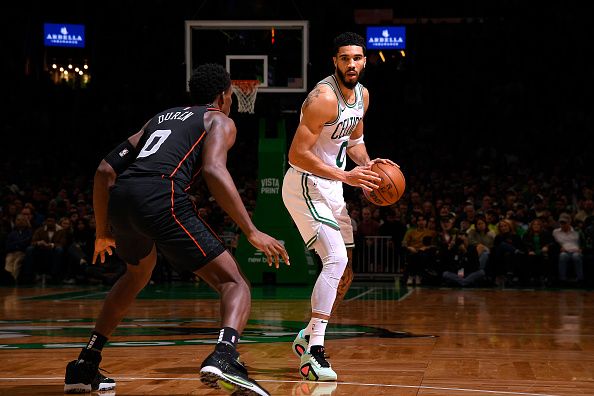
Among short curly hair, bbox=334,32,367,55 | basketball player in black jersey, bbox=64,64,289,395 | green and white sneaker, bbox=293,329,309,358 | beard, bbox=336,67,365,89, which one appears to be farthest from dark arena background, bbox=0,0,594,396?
short curly hair, bbox=334,32,367,55

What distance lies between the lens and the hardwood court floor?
5.22 m

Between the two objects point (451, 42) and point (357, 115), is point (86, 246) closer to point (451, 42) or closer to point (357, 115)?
point (357, 115)

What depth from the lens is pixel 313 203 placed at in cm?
614

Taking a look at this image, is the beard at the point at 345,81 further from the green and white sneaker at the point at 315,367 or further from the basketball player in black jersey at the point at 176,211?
the green and white sneaker at the point at 315,367

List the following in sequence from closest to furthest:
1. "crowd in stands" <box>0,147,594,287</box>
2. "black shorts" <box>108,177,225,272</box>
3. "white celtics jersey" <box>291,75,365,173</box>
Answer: "black shorts" <box>108,177,225,272</box>
"white celtics jersey" <box>291,75,365,173</box>
"crowd in stands" <box>0,147,594,287</box>

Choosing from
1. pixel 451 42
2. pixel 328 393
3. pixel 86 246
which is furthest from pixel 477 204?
pixel 328 393

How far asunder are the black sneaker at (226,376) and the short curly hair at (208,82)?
4.50ft

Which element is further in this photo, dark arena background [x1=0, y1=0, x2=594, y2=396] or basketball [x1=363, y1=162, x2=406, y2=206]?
dark arena background [x1=0, y1=0, x2=594, y2=396]

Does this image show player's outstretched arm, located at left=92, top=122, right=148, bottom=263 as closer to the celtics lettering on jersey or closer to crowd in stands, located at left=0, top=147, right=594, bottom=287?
the celtics lettering on jersey

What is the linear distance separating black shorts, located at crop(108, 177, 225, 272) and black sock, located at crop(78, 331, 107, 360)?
67 cm

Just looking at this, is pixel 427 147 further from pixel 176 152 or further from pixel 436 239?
pixel 176 152

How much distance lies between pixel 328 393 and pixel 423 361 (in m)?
1.50

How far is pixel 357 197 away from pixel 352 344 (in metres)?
13.2

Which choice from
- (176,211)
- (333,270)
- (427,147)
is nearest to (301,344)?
(333,270)
